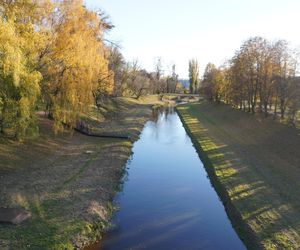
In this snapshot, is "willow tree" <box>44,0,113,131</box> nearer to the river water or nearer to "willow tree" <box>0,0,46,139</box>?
"willow tree" <box>0,0,46,139</box>

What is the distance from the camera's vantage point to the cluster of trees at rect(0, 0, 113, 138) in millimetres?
19844

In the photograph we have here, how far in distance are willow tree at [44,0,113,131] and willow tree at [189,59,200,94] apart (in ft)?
338

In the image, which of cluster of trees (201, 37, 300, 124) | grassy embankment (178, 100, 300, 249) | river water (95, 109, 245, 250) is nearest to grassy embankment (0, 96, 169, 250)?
river water (95, 109, 245, 250)

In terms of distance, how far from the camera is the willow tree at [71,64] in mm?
26078

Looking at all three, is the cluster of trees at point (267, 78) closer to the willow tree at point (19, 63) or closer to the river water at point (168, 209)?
the river water at point (168, 209)

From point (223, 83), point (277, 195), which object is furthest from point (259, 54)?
point (277, 195)

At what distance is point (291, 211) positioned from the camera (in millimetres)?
16969

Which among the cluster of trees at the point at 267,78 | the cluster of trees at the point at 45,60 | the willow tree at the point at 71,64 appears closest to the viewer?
the cluster of trees at the point at 45,60

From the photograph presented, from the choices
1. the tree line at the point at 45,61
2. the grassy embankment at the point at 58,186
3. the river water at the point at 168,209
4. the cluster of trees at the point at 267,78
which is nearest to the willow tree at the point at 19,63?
the tree line at the point at 45,61

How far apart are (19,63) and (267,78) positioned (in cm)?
3215

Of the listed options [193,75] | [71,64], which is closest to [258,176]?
[71,64]

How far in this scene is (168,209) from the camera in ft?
60.8

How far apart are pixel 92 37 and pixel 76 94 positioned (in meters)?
5.97

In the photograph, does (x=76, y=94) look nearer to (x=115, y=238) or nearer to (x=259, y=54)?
(x=115, y=238)
